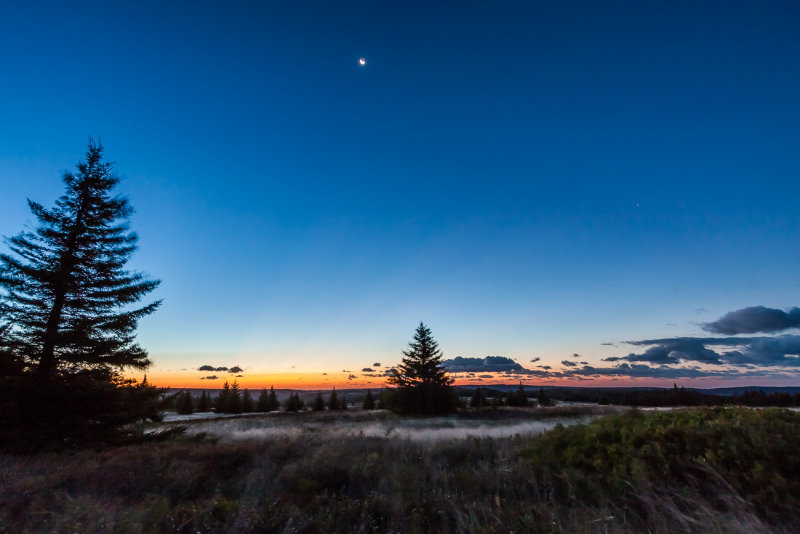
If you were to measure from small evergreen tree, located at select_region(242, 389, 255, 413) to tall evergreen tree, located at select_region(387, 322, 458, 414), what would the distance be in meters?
37.7

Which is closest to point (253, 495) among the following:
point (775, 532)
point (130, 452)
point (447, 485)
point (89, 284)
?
point (447, 485)

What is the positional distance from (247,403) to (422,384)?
4085 cm

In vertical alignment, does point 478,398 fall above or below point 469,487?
below

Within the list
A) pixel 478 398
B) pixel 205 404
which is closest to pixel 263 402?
pixel 205 404

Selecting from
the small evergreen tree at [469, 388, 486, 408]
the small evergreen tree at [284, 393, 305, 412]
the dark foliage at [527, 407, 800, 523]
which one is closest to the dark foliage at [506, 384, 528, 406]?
the small evergreen tree at [469, 388, 486, 408]

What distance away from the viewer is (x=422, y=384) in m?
35.7

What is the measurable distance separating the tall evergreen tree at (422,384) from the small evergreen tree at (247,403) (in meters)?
37.7

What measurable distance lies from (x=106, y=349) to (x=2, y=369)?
7.07 feet

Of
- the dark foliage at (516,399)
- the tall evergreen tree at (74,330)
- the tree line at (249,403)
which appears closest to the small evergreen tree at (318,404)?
the tree line at (249,403)

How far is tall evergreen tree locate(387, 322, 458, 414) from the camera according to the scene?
1369 inches

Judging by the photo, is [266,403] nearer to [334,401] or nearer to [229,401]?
[229,401]

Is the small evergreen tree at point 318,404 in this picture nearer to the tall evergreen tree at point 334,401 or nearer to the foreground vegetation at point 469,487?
the tall evergreen tree at point 334,401

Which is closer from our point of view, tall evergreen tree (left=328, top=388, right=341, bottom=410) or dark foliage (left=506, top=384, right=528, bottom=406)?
dark foliage (left=506, top=384, right=528, bottom=406)

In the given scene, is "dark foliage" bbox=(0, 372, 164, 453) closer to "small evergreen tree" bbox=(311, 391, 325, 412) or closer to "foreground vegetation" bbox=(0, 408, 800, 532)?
"foreground vegetation" bbox=(0, 408, 800, 532)
